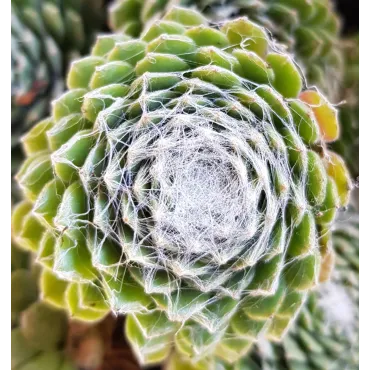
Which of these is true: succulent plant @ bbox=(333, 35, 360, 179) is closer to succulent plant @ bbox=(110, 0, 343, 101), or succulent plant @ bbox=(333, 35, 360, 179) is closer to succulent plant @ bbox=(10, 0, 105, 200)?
succulent plant @ bbox=(110, 0, 343, 101)

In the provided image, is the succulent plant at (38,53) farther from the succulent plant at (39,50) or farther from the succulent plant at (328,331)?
the succulent plant at (328,331)

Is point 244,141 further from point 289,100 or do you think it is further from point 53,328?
point 53,328

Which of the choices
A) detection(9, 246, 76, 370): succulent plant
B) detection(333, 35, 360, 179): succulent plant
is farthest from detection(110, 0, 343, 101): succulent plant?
detection(9, 246, 76, 370): succulent plant

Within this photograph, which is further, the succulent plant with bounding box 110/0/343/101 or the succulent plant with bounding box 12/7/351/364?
the succulent plant with bounding box 110/0/343/101

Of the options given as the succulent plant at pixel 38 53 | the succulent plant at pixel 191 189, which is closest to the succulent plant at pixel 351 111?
the succulent plant at pixel 191 189

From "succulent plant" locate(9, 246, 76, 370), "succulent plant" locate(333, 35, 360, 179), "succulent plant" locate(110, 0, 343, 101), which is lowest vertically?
"succulent plant" locate(9, 246, 76, 370)
